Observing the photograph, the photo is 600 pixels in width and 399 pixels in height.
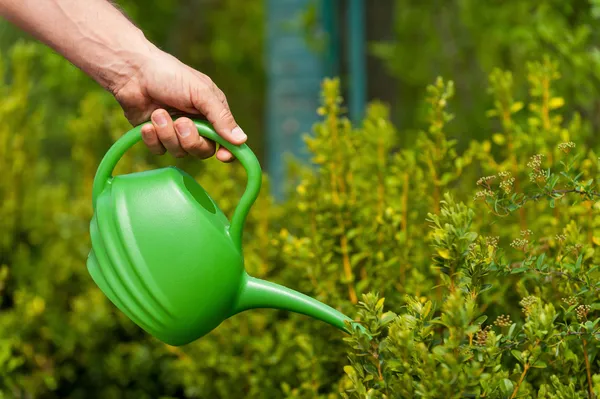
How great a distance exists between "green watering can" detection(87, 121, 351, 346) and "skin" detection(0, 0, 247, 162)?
0.37ft

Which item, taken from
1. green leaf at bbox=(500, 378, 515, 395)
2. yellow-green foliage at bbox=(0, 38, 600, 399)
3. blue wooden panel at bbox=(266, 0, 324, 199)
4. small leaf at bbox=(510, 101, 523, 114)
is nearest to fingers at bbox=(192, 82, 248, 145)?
yellow-green foliage at bbox=(0, 38, 600, 399)

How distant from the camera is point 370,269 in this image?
1.94 metres

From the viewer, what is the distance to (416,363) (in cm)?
130

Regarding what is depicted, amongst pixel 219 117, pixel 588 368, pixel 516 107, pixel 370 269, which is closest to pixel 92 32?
pixel 219 117

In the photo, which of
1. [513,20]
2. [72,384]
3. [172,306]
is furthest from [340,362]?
[513,20]

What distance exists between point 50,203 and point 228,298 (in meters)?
1.96

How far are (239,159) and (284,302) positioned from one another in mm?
293

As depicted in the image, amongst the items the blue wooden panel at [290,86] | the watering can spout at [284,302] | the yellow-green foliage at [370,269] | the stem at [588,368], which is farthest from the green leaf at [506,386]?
the blue wooden panel at [290,86]

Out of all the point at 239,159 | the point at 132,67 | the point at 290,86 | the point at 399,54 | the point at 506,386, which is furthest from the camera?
the point at 290,86

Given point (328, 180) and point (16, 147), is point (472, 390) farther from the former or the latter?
point (16, 147)

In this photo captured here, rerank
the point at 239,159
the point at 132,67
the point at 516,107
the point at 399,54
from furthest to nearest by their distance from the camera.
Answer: the point at 399,54 → the point at 516,107 → the point at 132,67 → the point at 239,159

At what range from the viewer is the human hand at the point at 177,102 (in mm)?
1601

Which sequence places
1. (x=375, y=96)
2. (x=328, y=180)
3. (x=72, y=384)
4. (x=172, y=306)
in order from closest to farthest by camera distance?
1. (x=172, y=306)
2. (x=328, y=180)
3. (x=72, y=384)
4. (x=375, y=96)

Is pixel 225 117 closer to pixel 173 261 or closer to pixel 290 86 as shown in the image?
pixel 173 261
